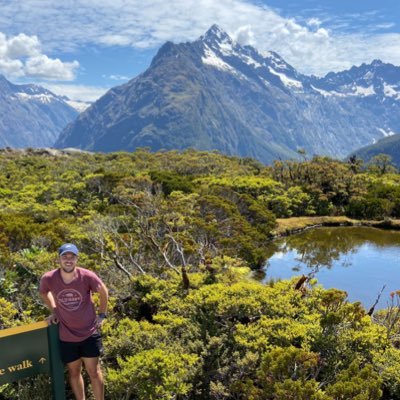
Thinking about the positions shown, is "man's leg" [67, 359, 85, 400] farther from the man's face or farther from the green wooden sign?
the man's face

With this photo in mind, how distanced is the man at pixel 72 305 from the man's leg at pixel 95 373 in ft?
0.08

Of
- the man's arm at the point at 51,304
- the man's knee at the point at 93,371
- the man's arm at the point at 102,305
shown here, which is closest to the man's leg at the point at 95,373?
the man's knee at the point at 93,371

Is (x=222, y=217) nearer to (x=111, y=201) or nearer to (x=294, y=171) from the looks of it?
(x=111, y=201)

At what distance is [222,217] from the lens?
31.5 meters

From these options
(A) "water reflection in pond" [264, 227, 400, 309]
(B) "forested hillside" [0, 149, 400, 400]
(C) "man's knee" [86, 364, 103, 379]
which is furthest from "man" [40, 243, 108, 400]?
(A) "water reflection in pond" [264, 227, 400, 309]

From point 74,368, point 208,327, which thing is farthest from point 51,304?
point 208,327

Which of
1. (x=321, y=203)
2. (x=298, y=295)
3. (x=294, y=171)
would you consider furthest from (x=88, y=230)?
(x=294, y=171)

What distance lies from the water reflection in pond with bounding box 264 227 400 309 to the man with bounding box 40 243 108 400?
67.4 feet

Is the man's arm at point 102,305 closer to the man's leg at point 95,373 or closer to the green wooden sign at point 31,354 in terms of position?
the man's leg at point 95,373

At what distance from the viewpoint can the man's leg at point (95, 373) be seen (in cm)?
751

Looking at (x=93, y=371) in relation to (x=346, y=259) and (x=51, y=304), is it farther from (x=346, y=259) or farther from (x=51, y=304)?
(x=346, y=259)

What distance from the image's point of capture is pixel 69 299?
23.8ft

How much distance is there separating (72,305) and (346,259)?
3664cm

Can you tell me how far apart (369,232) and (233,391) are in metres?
46.9
